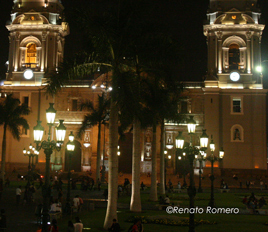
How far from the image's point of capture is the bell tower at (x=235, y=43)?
54.8 meters

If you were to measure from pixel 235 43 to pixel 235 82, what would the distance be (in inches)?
204


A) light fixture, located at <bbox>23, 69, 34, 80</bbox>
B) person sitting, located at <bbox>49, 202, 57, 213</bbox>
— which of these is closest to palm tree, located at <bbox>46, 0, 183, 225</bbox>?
person sitting, located at <bbox>49, 202, 57, 213</bbox>

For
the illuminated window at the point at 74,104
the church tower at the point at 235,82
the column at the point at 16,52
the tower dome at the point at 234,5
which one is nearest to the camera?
the church tower at the point at 235,82

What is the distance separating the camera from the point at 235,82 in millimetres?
54906

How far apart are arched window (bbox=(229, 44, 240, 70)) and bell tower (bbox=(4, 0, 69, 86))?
72.9 ft

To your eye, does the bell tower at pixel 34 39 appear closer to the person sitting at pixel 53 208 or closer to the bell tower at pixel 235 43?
the bell tower at pixel 235 43

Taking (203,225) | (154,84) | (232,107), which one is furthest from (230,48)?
(203,225)

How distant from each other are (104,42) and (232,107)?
3966cm

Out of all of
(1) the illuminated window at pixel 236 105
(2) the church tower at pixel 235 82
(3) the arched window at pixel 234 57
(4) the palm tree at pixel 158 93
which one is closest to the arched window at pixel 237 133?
(2) the church tower at pixel 235 82

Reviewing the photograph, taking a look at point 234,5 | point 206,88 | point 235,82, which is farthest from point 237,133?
point 234,5

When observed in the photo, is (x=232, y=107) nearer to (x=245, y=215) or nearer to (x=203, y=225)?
(x=245, y=215)

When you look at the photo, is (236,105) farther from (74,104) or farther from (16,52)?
(16,52)

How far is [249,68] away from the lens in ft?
180

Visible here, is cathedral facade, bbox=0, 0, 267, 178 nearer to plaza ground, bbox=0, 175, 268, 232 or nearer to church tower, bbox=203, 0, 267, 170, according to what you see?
church tower, bbox=203, 0, 267, 170
